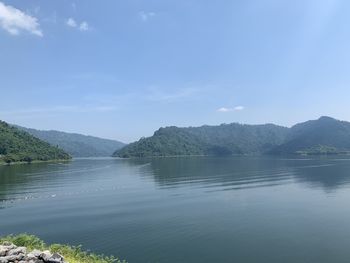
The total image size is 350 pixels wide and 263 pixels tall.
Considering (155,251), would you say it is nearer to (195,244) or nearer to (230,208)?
(195,244)

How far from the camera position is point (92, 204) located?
296 ft

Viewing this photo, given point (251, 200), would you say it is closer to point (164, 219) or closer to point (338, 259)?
point (164, 219)

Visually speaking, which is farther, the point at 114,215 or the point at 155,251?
the point at 114,215

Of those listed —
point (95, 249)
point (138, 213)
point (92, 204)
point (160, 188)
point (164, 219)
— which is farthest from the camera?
point (160, 188)

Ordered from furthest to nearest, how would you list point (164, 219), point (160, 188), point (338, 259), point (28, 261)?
point (160, 188)
point (164, 219)
point (338, 259)
point (28, 261)

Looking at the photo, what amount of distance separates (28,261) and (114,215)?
4758 cm

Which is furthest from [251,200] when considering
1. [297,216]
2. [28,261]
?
[28,261]

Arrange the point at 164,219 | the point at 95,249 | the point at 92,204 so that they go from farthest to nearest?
the point at 92,204
the point at 164,219
the point at 95,249

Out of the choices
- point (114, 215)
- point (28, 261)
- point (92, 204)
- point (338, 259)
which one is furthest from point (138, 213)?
point (28, 261)

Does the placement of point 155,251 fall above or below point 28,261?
below

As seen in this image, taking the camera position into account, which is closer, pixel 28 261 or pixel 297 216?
pixel 28 261

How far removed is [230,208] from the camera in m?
82.7

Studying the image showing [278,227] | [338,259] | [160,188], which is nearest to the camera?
[338,259]

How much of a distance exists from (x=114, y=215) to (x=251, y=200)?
1396 inches
